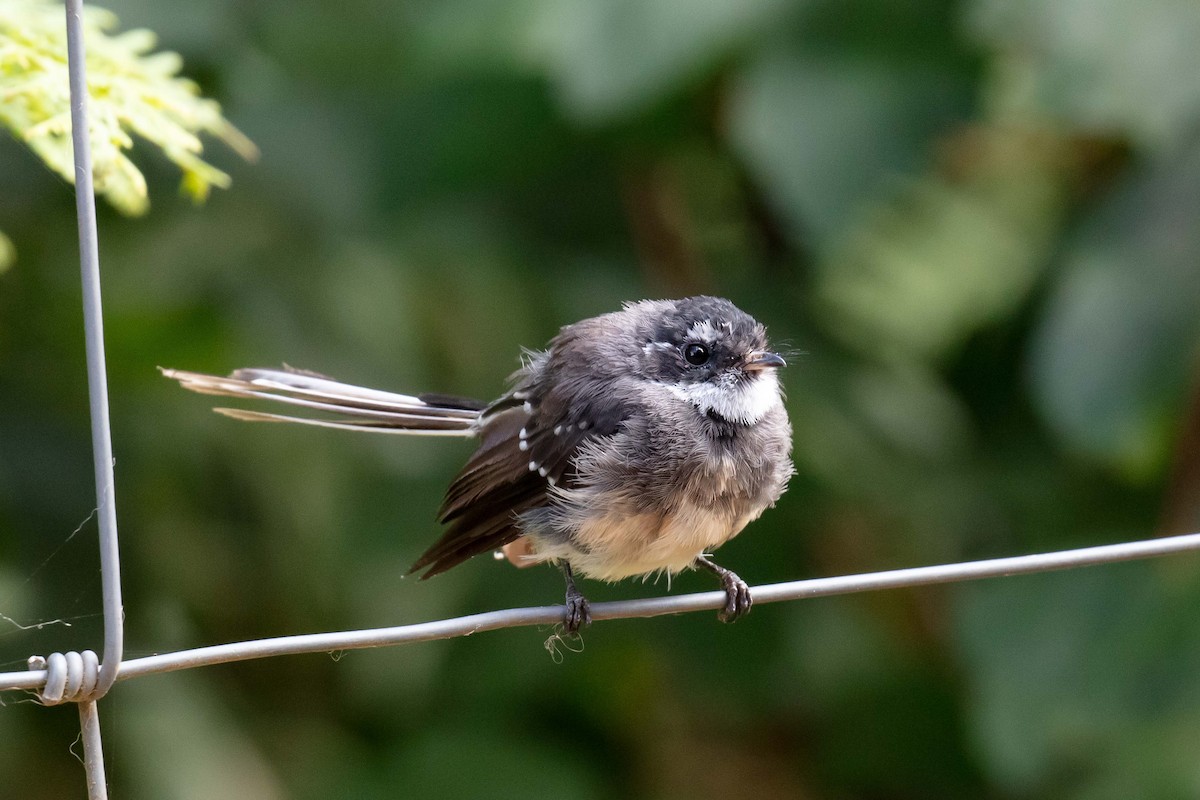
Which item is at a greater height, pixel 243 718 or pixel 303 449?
pixel 303 449

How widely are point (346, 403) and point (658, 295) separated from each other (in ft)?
4.88

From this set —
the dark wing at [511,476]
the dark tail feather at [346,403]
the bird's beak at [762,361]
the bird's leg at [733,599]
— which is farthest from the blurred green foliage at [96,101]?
the bird's leg at [733,599]

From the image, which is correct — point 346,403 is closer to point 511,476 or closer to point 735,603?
point 511,476

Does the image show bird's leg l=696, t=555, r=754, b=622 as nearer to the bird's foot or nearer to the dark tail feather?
the bird's foot

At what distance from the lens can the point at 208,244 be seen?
4250 mm

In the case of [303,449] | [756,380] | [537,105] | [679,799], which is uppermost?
[537,105]

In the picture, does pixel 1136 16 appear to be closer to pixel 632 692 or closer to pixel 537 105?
pixel 537 105

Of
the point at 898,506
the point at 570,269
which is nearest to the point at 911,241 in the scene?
the point at 898,506

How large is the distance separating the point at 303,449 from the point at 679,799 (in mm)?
2033

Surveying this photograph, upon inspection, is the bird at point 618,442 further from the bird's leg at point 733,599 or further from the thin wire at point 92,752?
the thin wire at point 92,752

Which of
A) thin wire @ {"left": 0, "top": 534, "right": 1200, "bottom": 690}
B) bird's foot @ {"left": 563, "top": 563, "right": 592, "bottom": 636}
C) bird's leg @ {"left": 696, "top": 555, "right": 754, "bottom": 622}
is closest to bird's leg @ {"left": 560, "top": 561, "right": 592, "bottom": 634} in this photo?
bird's foot @ {"left": 563, "top": 563, "right": 592, "bottom": 636}

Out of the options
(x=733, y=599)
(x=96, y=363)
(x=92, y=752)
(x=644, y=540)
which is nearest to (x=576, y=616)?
(x=644, y=540)

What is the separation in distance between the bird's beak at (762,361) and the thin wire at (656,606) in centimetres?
87

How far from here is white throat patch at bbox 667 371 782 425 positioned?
326 centimetres
